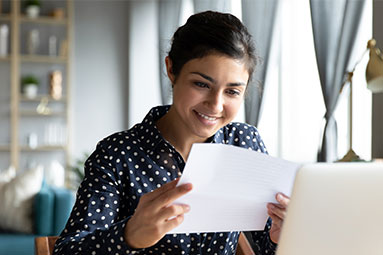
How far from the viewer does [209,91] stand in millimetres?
1353

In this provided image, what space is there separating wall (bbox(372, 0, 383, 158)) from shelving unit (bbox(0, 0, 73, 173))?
4.31 m

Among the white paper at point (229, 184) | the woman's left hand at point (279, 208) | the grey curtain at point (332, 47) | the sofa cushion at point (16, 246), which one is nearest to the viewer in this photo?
the white paper at point (229, 184)

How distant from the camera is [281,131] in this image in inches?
162

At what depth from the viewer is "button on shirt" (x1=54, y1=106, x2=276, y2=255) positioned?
4.22ft

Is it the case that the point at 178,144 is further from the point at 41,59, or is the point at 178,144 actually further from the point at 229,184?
the point at 41,59

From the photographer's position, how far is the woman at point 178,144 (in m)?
1.30

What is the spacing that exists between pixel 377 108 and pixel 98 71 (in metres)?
4.45

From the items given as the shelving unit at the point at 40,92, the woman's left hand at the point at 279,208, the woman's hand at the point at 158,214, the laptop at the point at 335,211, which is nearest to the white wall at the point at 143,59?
the shelving unit at the point at 40,92

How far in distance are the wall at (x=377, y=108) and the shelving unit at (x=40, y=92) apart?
4.31 metres

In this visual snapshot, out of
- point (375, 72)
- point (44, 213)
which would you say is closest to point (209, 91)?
point (375, 72)

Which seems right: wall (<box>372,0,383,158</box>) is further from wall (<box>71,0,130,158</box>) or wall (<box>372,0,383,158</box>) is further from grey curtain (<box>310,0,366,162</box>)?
wall (<box>71,0,130,158</box>)

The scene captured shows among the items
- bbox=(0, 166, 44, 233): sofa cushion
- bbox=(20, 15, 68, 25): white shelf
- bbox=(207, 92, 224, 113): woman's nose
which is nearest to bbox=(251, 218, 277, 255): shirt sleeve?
bbox=(207, 92, 224, 113): woman's nose

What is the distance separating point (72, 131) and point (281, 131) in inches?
123

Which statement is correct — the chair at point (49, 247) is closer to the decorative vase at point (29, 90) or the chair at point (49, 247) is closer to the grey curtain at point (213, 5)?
the grey curtain at point (213, 5)
